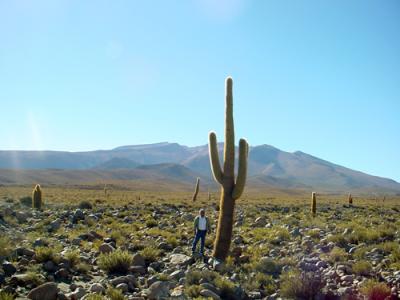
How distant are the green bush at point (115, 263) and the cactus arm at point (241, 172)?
13.3ft

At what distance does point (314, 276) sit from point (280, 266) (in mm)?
2335

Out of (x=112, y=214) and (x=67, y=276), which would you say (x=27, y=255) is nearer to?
(x=67, y=276)

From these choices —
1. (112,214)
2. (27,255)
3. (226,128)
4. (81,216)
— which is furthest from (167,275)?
(112,214)

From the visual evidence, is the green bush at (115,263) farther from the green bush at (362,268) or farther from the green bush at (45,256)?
the green bush at (362,268)

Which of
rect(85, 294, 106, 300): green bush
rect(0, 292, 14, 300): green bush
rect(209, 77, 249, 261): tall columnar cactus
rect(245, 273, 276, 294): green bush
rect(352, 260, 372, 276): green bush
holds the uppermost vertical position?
rect(209, 77, 249, 261): tall columnar cactus

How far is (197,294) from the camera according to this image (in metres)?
9.54

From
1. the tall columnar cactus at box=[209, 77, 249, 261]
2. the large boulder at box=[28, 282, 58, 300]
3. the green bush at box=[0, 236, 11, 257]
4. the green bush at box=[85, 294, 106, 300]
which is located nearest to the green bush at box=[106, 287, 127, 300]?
the green bush at box=[85, 294, 106, 300]

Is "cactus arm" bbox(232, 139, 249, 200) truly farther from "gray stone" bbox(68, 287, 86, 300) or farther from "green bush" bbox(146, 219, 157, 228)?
"green bush" bbox(146, 219, 157, 228)

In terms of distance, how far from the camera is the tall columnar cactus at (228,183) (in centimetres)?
1385

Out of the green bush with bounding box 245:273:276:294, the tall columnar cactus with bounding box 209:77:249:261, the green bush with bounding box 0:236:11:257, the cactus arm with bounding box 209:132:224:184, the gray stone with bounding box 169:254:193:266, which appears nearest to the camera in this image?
the green bush with bounding box 245:273:276:294

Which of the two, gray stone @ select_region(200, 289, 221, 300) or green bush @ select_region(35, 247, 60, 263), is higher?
green bush @ select_region(35, 247, 60, 263)

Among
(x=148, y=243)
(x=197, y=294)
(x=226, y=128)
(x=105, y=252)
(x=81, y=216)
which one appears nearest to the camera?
(x=197, y=294)

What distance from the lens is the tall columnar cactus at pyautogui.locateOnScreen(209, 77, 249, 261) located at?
13852mm

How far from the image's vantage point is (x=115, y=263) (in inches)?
458
